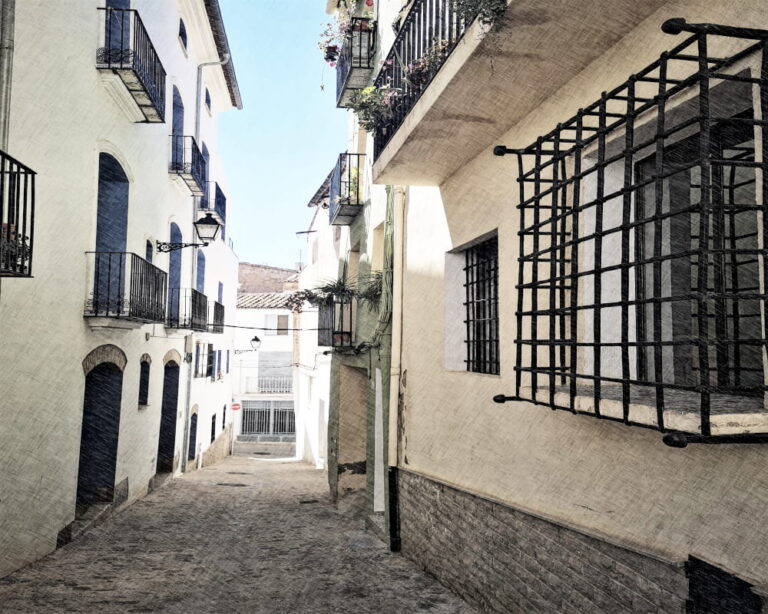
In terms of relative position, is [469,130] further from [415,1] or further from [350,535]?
[350,535]

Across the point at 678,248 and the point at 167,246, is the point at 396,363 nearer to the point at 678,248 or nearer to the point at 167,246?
the point at 678,248

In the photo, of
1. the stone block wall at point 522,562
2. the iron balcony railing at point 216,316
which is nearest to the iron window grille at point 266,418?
the iron balcony railing at point 216,316

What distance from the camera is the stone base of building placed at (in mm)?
3543

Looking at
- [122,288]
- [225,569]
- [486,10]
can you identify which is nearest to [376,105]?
[486,10]

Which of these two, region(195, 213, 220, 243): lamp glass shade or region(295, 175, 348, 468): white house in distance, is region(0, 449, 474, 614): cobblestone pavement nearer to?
region(295, 175, 348, 468): white house in distance

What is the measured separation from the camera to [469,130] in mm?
5973

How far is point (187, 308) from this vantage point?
51.6 feet

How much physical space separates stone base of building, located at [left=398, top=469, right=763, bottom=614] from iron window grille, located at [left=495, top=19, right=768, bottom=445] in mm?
900

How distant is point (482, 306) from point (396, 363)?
2113 mm

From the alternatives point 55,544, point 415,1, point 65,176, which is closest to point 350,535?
point 55,544

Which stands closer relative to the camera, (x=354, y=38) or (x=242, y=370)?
(x=354, y=38)

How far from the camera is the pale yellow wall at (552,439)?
10.8 feet

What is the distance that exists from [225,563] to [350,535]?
2.12 m

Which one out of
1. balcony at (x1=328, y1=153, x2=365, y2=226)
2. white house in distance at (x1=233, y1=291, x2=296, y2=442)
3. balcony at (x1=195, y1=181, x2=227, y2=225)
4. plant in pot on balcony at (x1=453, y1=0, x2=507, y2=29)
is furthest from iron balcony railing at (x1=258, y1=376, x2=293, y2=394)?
plant in pot on balcony at (x1=453, y1=0, x2=507, y2=29)
